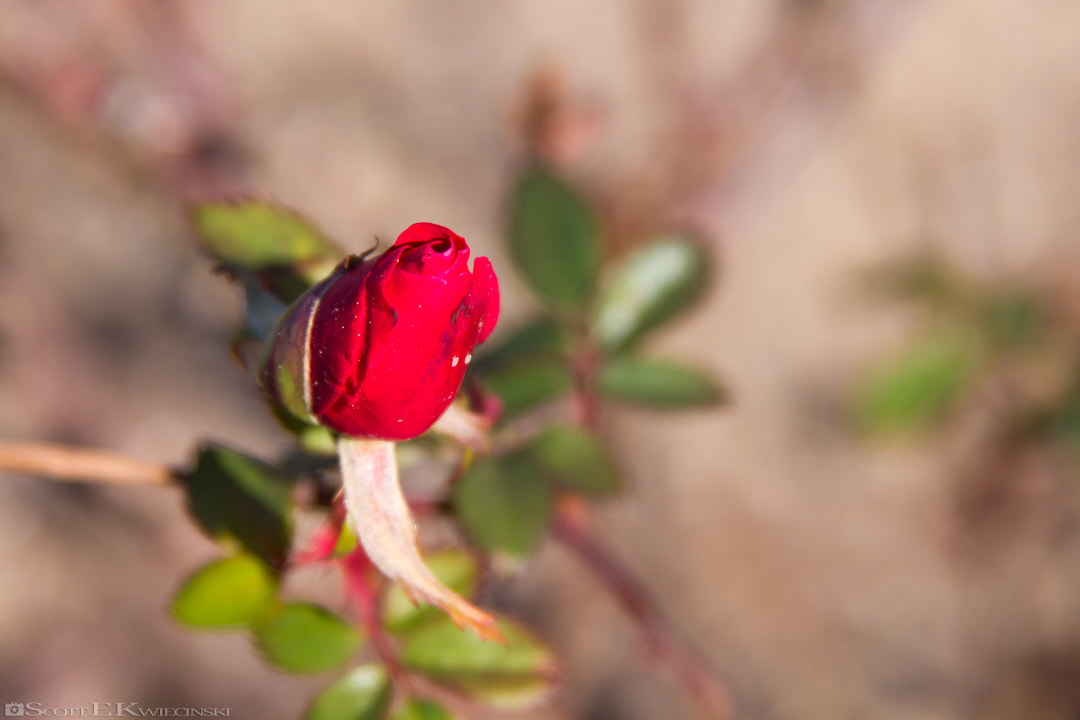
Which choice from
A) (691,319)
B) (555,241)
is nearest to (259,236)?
(555,241)

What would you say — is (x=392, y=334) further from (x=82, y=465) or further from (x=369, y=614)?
(x=82, y=465)

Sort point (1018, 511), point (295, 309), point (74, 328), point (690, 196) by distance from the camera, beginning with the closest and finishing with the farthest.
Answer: point (295, 309)
point (690, 196)
point (74, 328)
point (1018, 511)

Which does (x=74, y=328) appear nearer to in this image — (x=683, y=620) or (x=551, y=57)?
(x=551, y=57)

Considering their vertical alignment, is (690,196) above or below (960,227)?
below

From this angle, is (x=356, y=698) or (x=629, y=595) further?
(x=629, y=595)

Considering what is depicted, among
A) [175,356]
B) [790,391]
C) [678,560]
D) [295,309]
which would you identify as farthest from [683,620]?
[295,309]

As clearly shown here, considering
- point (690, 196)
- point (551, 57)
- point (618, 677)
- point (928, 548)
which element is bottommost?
point (618, 677)

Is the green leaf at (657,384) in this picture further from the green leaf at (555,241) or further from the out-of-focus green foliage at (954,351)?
the out-of-focus green foliage at (954,351)

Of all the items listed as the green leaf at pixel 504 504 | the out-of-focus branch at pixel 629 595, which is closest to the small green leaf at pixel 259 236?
the green leaf at pixel 504 504
